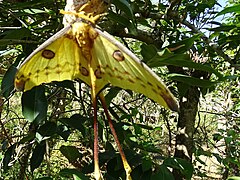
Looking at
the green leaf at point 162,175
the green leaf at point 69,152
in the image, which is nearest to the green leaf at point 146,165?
the green leaf at point 162,175

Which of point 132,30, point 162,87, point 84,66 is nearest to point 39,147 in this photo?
point 132,30

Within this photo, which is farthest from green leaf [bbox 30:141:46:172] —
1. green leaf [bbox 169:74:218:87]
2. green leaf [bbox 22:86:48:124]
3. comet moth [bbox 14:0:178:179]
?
comet moth [bbox 14:0:178:179]

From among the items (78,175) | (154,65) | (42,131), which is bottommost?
(78,175)

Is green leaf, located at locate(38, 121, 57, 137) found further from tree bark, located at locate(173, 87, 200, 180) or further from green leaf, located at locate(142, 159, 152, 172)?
tree bark, located at locate(173, 87, 200, 180)

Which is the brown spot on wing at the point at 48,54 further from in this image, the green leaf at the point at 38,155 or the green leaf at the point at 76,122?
the green leaf at the point at 38,155

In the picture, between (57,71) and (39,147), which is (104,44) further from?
(39,147)
